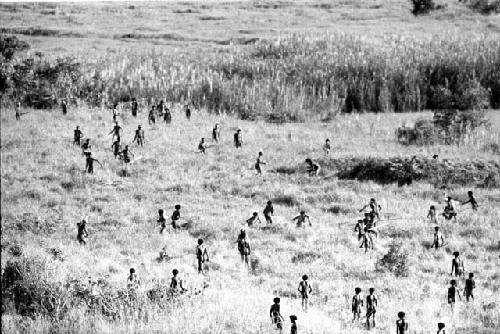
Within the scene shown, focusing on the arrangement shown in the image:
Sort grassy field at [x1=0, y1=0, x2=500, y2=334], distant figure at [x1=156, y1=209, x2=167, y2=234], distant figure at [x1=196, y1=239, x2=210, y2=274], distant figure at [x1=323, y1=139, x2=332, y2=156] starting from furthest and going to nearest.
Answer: distant figure at [x1=323, y1=139, x2=332, y2=156]
distant figure at [x1=156, y1=209, x2=167, y2=234]
distant figure at [x1=196, y1=239, x2=210, y2=274]
grassy field at [x1=0, y1=0, x2=500, y2=334]

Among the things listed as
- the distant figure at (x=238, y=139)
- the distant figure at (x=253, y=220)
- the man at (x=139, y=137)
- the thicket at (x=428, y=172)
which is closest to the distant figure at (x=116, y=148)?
the man at (x=139, y=137)

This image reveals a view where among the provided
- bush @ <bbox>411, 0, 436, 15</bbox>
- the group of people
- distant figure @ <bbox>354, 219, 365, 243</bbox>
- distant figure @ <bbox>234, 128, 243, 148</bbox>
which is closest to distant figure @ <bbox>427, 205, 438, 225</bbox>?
the group of people

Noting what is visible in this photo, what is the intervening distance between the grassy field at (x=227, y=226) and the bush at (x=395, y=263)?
0.21 meters

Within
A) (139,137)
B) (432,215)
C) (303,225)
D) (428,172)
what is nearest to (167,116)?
(139,137)

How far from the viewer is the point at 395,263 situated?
1602cm

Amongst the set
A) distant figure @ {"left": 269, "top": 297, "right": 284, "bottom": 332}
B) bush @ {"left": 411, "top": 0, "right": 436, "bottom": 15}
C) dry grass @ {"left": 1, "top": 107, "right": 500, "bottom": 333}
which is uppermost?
bush @ {"left": 411, "top": 0, "right": 436, "bottom": 15}

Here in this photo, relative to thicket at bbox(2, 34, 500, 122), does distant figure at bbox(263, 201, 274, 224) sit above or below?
below

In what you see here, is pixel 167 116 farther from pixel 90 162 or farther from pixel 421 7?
pixel 421 7

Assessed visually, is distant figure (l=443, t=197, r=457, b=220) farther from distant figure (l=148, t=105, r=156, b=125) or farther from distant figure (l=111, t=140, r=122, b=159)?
distant figure (l=148, t=105, r=156, b=125)

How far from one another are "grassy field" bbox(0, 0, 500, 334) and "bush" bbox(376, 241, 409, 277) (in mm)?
210

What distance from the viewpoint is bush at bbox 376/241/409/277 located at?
15.9 metres

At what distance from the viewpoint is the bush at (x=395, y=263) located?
52.1 feet

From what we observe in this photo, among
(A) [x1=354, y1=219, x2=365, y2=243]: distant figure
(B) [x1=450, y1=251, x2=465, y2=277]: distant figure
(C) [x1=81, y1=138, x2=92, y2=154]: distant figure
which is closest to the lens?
(B) [x1=450, y1=251, x2=465, y2=277]: distant figure

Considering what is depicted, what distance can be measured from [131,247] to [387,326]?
25.4ft
